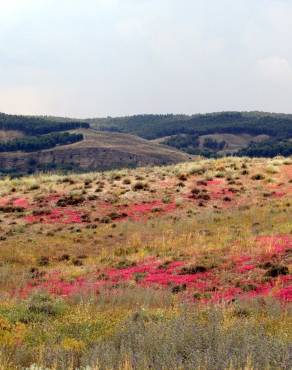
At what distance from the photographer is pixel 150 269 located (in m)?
20.5

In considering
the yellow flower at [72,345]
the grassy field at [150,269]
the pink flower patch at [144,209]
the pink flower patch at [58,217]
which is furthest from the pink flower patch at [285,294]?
the pink flower patch at [58,217]

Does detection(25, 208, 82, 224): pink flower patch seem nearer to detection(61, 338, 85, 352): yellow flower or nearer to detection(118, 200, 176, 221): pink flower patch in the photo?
detection(118, 200, 176, 221): pink flower patch

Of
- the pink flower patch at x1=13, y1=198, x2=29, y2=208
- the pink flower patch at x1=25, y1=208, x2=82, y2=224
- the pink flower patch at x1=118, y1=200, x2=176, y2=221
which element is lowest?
the pink flower patch at x1=25, y1=208, x2=82, y2=224

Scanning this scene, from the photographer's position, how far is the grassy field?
8453 mm

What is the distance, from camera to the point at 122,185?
44.4 meters

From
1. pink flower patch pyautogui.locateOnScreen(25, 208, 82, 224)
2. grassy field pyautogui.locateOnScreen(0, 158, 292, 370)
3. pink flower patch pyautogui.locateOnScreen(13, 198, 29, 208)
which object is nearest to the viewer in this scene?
grassy field pyautogui.locateOnScreen(0, 158, 292, 370)

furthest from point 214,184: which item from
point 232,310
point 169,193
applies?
point 232,310

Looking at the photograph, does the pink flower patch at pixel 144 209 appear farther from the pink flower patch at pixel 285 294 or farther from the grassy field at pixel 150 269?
the pink flower patch at pixel 285 294

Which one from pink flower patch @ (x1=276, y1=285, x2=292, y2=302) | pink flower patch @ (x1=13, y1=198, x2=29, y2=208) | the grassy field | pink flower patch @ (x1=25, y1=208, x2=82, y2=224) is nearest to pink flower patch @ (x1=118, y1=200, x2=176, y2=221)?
the grassy field

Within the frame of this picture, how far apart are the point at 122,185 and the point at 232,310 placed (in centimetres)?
3290

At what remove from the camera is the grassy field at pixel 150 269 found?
27.7 ft

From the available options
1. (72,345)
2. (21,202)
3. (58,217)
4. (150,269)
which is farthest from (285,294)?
(21,202)

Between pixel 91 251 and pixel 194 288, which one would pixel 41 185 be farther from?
pixel 194 288

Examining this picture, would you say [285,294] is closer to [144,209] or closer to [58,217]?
[144,209]
